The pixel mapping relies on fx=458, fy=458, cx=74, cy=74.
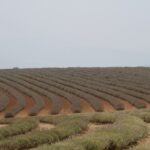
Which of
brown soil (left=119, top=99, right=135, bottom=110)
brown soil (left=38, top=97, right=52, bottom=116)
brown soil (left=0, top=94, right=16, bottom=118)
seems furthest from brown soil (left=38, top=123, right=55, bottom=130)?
brown soil (left=119, top=99, right=135, bottom=110)

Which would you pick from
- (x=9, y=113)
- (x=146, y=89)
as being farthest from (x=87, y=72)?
(x=9, y=113)

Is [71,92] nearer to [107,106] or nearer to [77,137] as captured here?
[107,106]

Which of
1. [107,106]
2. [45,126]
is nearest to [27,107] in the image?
[107,106]

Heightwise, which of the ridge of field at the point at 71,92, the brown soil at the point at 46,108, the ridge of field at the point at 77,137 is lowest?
the brown soil at the point at 46,108

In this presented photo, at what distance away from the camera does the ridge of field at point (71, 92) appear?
98.0 ft

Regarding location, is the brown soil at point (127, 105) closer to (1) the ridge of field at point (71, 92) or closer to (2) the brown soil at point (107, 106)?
(1) the ridge of field at point (71, 92)

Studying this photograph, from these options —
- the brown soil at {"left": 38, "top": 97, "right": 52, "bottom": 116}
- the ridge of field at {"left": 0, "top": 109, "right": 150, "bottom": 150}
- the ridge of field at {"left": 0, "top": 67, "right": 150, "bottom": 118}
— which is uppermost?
the ridge of field at {"left": 0, "top": 109, "right": 150, "bottom": 150}

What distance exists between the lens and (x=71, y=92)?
36.9 meters

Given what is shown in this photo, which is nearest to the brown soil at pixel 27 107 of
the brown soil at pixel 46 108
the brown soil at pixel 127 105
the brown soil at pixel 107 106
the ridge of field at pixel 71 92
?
the ridge of field at pixel 71 92

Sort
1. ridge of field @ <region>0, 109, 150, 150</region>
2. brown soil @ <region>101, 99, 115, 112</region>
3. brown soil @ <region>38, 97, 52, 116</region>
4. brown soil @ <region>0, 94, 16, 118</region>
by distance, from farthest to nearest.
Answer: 1. brown soil @ <region>0, 94, 16, 118</region>
2. brown soil @ <region>101, 99, 115, 112</region>
3. brown soil @ <region>38, 97, 52, 116</region>
4. ridge of field @ <region>0, 109, 150, 150</region>

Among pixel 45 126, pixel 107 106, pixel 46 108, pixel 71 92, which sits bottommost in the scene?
pixel 46 108

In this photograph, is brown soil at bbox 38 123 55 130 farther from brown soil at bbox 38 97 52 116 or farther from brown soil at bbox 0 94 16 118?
brown soil at bbox 0 94 16 118

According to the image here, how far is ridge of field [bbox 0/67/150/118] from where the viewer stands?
2988cm

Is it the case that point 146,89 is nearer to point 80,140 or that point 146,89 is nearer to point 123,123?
point 123,123
